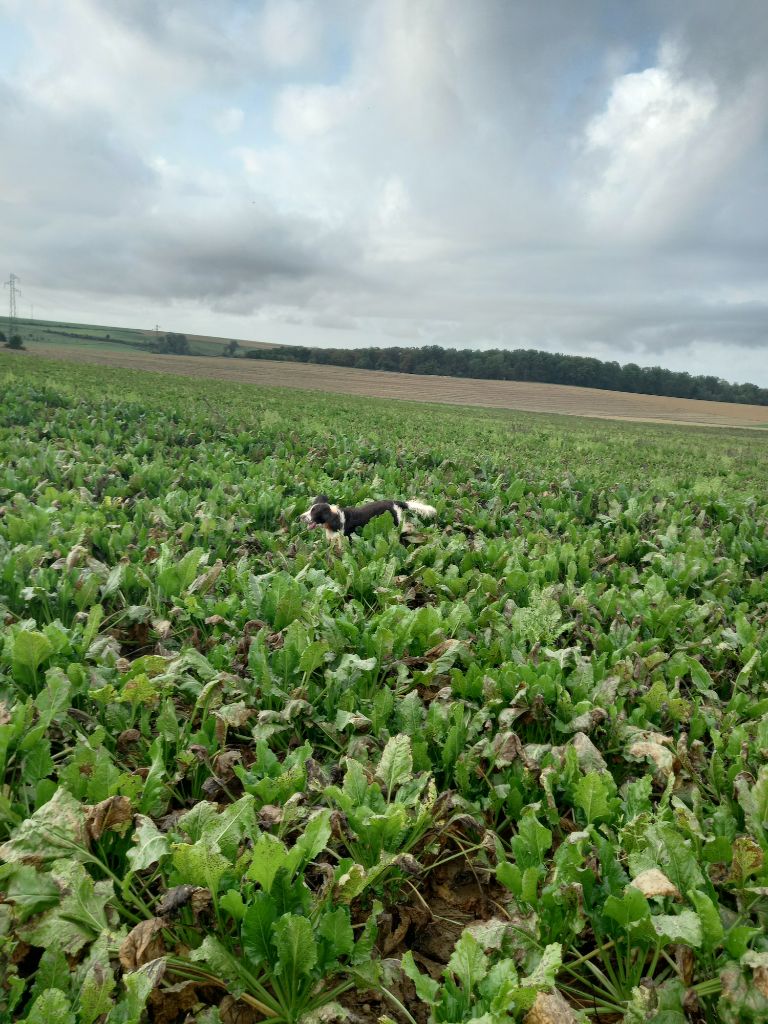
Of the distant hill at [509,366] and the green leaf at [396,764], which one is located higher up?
the distant hill at [509,366]

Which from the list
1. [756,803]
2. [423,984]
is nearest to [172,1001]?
[423,984]

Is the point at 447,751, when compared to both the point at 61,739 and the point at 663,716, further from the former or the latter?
the point at 61,739

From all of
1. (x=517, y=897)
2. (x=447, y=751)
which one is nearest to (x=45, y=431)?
(x=447, y=751)

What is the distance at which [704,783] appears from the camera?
2445mm

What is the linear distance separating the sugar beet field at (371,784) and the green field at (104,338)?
86.2m

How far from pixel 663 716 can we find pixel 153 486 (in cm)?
558

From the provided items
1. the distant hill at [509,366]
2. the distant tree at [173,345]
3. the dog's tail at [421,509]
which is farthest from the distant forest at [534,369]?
the dog's tail at [421,509]

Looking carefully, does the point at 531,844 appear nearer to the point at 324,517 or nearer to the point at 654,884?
the point at 654,884

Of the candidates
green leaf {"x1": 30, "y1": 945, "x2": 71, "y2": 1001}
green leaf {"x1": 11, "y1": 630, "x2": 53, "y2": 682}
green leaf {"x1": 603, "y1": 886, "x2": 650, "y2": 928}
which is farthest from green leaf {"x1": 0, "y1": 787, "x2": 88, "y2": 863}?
green leaf {"x1": 603, "y1": 886, "x2": 650, "y2": 928}

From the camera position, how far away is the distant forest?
85.9 metres

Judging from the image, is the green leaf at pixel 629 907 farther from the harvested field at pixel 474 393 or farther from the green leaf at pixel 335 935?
the harvested field at pixel 474 393

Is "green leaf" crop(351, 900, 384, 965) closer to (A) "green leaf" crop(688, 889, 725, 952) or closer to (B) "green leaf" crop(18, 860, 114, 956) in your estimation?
(B) "green leaf" crop(18, 860, 114, 956)

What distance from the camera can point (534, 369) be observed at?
86250 mm

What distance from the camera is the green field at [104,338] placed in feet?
284
